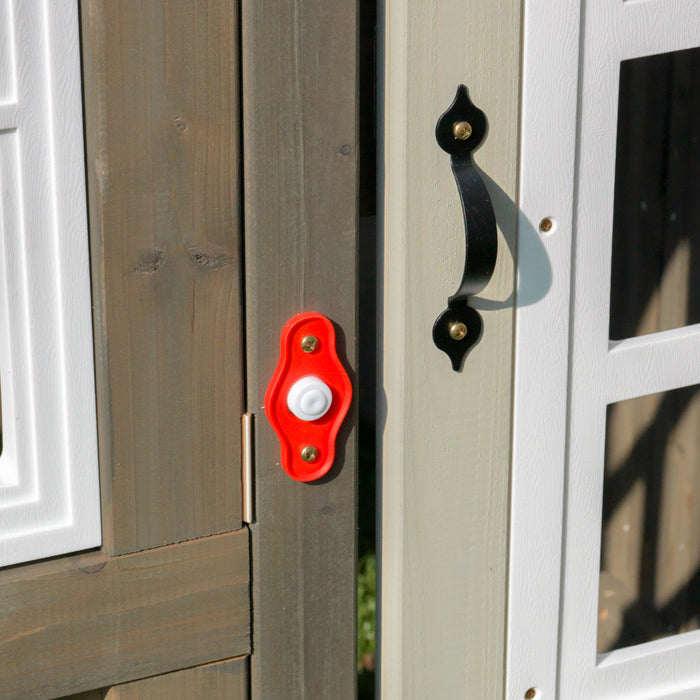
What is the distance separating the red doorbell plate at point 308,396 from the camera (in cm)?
92

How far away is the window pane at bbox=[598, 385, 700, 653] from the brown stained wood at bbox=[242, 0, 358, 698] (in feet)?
2.44

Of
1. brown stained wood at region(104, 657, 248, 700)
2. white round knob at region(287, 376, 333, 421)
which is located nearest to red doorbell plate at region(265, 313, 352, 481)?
white round knob at region(287, 376, 333, 421)

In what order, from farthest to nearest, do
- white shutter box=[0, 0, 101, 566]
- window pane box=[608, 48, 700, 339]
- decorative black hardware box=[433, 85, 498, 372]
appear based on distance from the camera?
window pane box=[608, 48, 700, 339], decorative black hardware box=[433, 85, 498, 372], white shutter box=[0, 0, 101, 566]

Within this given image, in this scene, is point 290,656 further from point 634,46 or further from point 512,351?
point 634,46

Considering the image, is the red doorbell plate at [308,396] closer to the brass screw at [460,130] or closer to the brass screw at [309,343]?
the brass screw at [309,343]

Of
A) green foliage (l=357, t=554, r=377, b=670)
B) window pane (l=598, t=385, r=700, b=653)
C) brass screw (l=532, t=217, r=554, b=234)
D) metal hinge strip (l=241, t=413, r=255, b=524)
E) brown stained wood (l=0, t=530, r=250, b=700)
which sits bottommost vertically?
green foliage (l=357, t=554, r=377, b=670)

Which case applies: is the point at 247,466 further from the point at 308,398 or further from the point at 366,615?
the point at 366,615

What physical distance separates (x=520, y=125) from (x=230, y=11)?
30 centimetres

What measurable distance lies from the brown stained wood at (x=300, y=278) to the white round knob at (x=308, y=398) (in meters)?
0.03

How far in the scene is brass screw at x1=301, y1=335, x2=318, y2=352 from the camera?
3.02 feet

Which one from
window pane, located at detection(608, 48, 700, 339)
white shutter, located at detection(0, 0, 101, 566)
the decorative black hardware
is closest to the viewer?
white shutter, located at detection(0, 0, 101, 566)

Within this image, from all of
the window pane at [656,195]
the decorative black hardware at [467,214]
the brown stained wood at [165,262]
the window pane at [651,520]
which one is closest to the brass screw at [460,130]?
the decorative black hardware at [467,214]

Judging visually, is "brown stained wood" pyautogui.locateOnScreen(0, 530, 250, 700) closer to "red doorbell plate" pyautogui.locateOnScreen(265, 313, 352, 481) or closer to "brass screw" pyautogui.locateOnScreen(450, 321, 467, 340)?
"red doorbell plate" pyautogui.locateOnScreen(265, 313, 352, 481)

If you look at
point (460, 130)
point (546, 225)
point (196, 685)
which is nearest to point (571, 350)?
point (546, 225)
